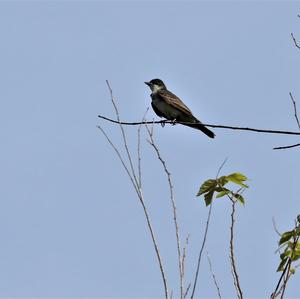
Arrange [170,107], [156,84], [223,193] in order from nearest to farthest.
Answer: [223,193] → [170,107] → [156,84]

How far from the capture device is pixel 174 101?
15070mm

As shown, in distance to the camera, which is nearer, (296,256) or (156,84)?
(296,256)

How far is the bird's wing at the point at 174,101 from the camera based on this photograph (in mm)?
14673

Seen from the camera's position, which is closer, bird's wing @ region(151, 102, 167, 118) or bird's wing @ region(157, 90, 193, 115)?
bird's wing @ region(157, 90, 193, 115)

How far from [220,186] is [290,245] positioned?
770 millimetres

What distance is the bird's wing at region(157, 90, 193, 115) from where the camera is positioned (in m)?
14.7

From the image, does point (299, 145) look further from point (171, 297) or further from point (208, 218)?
point (171, 297)

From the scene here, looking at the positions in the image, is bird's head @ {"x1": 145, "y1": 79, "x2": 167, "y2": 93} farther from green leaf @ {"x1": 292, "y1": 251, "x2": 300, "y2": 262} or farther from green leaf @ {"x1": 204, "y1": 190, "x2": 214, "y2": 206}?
green leaf @ {"x1": 292, "y1": 251, "x2": 300, "y2": 262}

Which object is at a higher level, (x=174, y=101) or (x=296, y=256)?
(x=174, y=101)

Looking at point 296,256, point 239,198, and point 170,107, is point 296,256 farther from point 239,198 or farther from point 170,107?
point 170,107

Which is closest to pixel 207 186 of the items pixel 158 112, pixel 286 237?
pixel 286 237

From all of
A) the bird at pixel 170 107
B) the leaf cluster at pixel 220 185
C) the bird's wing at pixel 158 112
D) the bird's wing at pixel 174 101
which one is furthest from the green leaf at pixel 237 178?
the bird's wing at pixel 158 112

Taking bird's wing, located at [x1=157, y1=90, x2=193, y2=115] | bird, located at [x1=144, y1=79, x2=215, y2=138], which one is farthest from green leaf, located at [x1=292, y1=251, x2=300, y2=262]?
bird's wing, located at [x1=157, y1=90, x2=193, y2=115]

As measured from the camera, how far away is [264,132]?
459 cm
